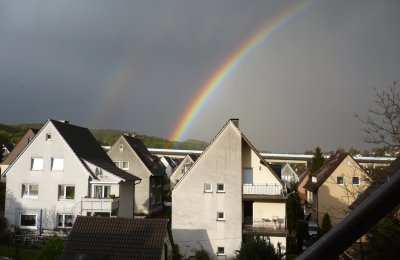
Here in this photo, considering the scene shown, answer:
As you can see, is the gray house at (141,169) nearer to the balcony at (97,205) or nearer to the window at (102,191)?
the window at (102,191)

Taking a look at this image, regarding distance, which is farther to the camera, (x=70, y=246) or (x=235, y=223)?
(x=235, y=223)

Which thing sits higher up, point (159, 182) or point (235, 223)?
point (159, 182)

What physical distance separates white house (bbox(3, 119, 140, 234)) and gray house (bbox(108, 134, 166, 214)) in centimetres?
1239

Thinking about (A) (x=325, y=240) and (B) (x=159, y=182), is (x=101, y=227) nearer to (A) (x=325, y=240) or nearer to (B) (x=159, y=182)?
(A) (x=325, y=240)

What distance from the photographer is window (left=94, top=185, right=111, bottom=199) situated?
113 feet

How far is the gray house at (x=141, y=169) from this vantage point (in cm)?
4862

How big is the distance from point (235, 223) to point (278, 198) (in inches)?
146

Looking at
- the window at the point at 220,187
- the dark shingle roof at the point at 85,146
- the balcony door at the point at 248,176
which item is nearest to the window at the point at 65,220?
the dark shingle roof at the point at 85,146

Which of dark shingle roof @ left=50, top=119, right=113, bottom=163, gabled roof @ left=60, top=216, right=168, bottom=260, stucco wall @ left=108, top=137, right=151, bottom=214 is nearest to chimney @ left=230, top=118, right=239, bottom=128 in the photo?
gabled roof @ left=60, top=216, right=168, bottom=260

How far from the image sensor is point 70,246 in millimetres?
19438

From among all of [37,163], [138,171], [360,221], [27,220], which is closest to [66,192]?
[37,163]

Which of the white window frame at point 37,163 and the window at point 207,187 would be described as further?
the white window frame at point 37,163

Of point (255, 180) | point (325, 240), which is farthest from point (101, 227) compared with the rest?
point (325, 240)

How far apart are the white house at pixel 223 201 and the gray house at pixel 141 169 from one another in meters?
19.2
